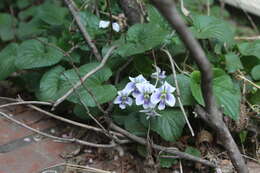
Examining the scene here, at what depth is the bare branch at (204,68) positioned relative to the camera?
677mm

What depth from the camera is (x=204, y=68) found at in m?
0.81

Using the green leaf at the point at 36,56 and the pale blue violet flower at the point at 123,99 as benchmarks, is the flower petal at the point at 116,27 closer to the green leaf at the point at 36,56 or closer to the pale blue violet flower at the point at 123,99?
the green leaf at the point at 36,56

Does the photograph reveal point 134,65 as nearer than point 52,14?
Yes

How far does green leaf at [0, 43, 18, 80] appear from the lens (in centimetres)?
148

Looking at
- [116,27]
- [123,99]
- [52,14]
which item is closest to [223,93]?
[123,99]

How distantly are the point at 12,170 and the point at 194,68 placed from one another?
2.60 feet

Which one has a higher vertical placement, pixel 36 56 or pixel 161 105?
pixel 36 56

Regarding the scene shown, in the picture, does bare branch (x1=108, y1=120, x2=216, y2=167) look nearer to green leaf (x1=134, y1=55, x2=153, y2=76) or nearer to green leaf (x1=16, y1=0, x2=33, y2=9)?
green leaf (x1=134, y1=55, x2=153, y2=76)

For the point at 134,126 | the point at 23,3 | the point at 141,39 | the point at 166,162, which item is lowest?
the point at 166,162

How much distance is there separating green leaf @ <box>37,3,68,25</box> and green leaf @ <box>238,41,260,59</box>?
2.91ft

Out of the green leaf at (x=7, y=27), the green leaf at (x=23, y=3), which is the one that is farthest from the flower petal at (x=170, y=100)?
the green leaf at (x=23, y=3)

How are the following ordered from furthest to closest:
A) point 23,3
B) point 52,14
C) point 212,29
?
point 23,3 < point 52,14 < point 212,29

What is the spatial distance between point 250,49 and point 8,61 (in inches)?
40.9

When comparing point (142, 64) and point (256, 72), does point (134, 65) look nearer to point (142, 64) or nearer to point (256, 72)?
point (142, 64)
